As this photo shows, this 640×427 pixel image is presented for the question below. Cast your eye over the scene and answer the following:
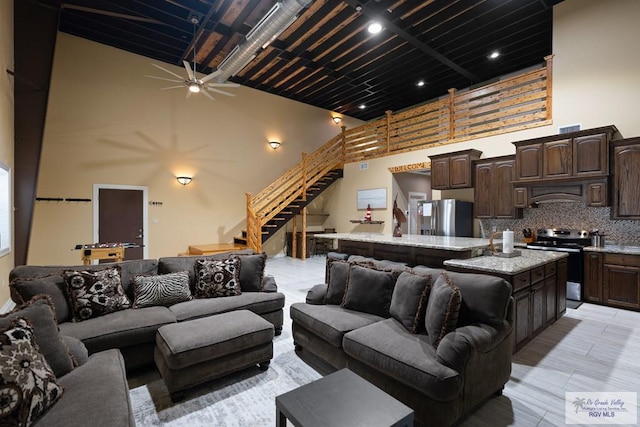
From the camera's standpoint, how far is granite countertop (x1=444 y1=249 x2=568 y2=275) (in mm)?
2742

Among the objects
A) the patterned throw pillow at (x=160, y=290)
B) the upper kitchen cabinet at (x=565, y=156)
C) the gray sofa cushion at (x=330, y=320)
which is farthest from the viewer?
the upper kitchen cabinet at (x=565, y=156)

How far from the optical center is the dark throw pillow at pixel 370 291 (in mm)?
2674

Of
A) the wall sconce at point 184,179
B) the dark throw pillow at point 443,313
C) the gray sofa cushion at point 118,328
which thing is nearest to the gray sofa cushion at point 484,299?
the dark throw pillow at point 443,313

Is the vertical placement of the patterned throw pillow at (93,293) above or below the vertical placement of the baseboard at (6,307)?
above

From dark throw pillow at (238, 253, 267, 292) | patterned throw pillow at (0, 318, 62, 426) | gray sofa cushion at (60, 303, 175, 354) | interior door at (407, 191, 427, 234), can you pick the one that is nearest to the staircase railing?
interior door at (407, 191, 427, 234)

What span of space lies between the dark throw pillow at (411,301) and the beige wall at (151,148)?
6386 mm

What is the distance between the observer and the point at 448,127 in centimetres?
667

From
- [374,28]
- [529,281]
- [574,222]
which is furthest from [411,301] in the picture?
[374,28]

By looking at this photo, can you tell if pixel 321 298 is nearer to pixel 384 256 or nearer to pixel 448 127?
pixel 384 256

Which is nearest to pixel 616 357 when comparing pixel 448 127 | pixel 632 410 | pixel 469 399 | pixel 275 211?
pixel 632 410

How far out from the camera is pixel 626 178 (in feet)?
13.9

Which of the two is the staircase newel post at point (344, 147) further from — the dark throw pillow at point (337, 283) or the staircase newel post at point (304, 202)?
the dark throw pillow at point (337, 283)

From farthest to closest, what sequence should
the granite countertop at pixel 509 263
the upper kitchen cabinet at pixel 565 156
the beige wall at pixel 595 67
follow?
1. the beige wall at pixel 595 67
2. the upper kitchen cabinet at pixel 565 156
3. the granite countertop at pixel 509 263

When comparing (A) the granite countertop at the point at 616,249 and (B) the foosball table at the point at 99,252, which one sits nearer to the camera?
(A) the granite countertop at the point at 616,249
